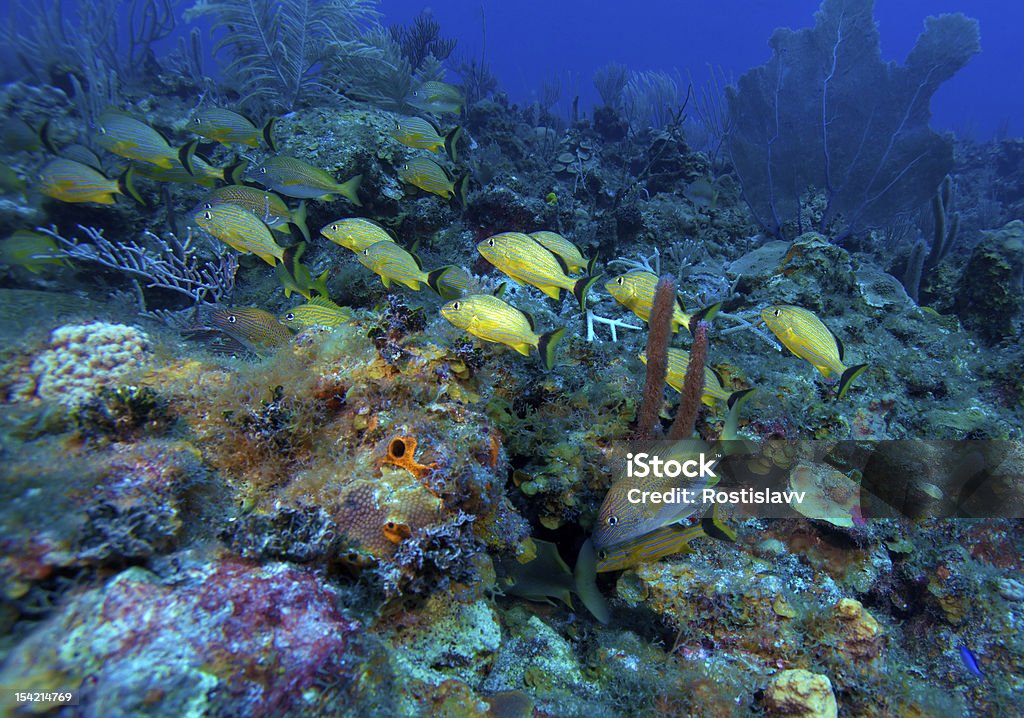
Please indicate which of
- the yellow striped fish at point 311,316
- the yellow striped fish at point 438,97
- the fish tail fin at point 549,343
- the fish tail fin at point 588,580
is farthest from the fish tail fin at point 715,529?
the yellow striped fish at point 438,97

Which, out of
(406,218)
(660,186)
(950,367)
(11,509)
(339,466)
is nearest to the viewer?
(11,509)

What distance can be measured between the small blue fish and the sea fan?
10127 mm

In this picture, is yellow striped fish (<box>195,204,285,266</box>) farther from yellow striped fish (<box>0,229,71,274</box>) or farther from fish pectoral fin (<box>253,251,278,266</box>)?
yellow striped fish (<box>0,229,71,274</box>)

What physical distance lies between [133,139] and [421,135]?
2490 mm

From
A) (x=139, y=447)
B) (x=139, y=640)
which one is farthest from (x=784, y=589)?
(x=139, y=447)

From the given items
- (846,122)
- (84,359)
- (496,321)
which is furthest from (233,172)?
(846,122)

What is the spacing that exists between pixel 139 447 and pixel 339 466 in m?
0.75

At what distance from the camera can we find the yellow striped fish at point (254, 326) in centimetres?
332

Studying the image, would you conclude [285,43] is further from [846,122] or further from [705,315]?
[846,122]

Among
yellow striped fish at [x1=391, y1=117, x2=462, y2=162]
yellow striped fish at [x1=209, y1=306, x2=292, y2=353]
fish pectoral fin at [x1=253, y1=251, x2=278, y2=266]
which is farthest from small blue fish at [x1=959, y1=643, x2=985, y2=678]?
yellow striped fish at [x1=391, y1=117, x2=462, y2=162]

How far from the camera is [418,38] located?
41.7ft

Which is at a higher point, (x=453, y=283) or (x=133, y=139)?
(x=133, y=139)

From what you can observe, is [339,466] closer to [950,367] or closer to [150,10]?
[950,367]

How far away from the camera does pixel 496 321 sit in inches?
103
